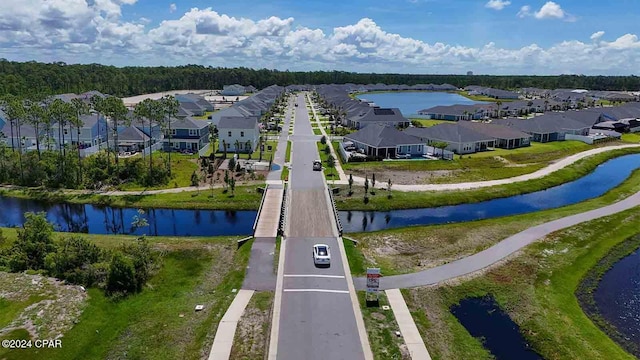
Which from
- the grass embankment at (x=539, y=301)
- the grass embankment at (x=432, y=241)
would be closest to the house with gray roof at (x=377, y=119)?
the grass embankment at (x=432, y=241)

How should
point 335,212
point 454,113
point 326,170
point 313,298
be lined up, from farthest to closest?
point 454,113 < point 326,170 < point 335,212 < point 313,298

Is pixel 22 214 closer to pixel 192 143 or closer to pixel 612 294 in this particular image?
pixel 192 143

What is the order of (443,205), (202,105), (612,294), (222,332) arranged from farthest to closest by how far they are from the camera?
(202,105) → (443,205) → (612,294) → (222,332)

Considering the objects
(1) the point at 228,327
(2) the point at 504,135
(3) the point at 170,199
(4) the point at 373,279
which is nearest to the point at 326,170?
(3) the point at 170,199

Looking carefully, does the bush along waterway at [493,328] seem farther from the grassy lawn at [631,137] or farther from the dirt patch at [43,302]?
the grassy lawn at [631,137]

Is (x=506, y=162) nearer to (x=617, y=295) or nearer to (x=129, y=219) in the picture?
(x=617, y=295)

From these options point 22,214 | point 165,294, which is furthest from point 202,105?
point 165,294
